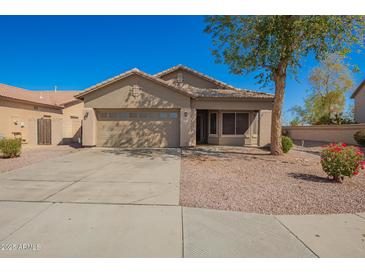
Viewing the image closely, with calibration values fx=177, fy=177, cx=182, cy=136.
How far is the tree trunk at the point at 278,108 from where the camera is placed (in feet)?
29.8

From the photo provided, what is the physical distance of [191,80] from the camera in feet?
53.6

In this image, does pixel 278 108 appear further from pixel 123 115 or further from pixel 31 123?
pixel 31 123

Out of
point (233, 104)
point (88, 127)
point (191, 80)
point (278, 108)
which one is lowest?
point (88, 127)

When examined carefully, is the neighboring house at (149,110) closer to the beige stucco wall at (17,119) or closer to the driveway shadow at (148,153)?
the driveway shadow at (148,153)

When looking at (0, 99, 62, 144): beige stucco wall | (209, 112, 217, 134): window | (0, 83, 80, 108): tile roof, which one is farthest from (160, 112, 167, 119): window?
(0, 83, 80, 108): tile roof

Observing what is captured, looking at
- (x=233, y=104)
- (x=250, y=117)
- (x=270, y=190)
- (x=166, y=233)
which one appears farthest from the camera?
(x=250, y=117)

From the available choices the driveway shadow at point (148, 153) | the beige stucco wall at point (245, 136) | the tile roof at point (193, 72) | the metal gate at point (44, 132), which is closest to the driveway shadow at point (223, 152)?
the driveway shadow at point (148, 153)

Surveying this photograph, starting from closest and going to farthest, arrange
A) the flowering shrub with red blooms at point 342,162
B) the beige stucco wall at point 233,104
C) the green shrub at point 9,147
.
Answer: the flowering shrub with red blooms at point 342,162, the green shrub at point 9,147, the beige stucco wall at point 233,104

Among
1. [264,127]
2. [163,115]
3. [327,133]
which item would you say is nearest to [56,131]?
[163,115]

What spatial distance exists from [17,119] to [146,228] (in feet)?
53.8

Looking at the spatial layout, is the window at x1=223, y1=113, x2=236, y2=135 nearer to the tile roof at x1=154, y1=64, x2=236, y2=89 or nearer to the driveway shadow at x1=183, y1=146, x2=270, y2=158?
the driveway shadow at x1=183, y1=146, x2=270, y2=158

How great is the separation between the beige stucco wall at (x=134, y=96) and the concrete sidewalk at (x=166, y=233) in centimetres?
905

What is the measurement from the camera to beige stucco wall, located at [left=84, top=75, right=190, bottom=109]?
1193 cm

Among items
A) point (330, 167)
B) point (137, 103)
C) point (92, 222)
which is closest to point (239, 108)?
point (137, 103)
